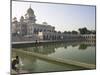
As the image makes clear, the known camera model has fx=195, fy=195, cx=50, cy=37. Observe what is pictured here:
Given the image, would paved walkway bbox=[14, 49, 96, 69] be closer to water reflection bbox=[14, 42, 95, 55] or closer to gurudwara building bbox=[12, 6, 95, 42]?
water reflection bbox=[14, 42, 95, 55]

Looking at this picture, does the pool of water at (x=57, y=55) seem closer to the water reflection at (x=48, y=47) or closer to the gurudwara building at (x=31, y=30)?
the water reflection at (x=48, y=47)

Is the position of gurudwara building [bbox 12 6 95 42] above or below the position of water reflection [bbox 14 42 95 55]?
above

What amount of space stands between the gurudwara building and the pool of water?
0.33 ft

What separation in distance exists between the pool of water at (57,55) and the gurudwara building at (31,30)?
3.9 inches

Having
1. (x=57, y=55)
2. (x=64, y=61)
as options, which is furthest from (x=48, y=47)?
(x=64, y=61)

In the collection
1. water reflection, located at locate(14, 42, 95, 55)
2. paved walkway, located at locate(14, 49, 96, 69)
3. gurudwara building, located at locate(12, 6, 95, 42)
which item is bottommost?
paved walkway, located at locate(14, 49, 96, 69)

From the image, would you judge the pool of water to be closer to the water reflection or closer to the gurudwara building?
the water reflection

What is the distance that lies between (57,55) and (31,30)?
1.49ft

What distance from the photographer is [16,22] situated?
2.29m

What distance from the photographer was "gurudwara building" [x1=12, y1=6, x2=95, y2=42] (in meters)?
2.30

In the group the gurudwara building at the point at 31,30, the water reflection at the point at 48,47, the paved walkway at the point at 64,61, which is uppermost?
the gurudwara building at the point at 31,30

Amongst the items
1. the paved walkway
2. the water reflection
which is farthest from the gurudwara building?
the paved walkway

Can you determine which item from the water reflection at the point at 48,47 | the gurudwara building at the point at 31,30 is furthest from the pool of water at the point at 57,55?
the gurudwara building at the point at 31,30

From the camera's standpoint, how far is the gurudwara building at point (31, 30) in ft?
7.53
